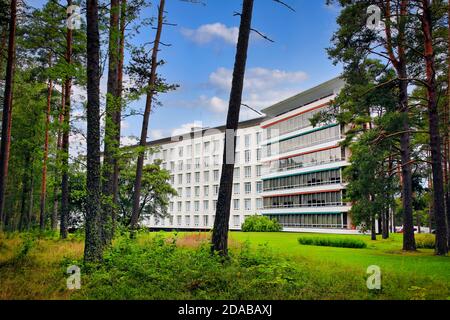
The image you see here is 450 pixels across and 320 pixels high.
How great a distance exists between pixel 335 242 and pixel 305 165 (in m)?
32.1

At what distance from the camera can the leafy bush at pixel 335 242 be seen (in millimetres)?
23125

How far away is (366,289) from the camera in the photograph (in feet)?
27.3

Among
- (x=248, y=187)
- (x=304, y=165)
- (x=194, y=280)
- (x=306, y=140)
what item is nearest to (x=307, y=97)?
(x=306, y=140)

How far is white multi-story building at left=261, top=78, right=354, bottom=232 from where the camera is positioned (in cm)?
4988

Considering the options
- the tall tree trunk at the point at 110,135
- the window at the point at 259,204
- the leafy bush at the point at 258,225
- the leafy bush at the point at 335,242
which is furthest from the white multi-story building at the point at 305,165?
the tall tree trunk at the point at 110,135

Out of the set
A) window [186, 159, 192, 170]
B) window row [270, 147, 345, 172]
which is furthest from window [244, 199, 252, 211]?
window [186, 159, 192, 170]

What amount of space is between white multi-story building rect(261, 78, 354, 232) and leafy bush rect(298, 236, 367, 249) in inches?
936

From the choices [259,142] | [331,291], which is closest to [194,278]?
[331,291]

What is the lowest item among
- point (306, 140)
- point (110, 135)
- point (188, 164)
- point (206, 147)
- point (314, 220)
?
point (314, 220)

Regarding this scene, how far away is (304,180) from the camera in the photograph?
184 ft

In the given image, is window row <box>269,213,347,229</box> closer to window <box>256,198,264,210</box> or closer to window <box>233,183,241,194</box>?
window <box>256,198,264,210</box>

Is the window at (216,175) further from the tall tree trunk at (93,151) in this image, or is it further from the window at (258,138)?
the tall tree trunk at (93,151)

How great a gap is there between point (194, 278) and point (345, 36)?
15.5 metres

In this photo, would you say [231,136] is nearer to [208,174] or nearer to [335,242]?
[335,242]
